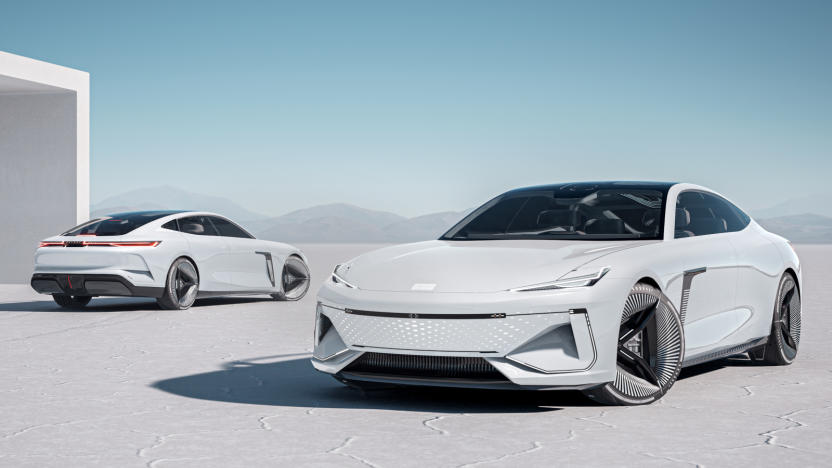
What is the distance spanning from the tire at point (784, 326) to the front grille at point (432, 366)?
311 centimetres

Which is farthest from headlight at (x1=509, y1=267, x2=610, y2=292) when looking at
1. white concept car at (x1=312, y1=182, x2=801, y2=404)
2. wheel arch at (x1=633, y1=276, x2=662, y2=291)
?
wheel arch at (x1=633, y1=276, x2=662, y2=291)

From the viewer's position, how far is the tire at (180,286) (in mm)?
13055

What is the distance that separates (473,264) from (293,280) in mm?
9911

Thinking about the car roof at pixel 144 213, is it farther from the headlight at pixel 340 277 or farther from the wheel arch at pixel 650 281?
the wheel arch at pixel 650 281

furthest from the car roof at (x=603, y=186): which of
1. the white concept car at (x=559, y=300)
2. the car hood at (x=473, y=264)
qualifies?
the car hood at (x=473, y=264)

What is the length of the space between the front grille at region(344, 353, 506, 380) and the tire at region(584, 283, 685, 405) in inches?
26.3

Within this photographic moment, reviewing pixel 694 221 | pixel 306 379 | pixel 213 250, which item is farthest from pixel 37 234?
pixel 694 221

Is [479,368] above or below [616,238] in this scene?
below

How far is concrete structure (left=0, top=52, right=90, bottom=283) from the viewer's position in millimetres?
21562

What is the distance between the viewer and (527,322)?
17.8 feet

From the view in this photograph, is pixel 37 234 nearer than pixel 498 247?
No

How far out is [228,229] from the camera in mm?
14586

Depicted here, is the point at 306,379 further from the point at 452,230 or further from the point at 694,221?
the point at 694,221

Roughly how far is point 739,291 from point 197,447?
400cm
